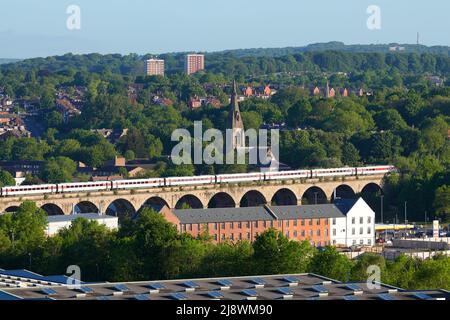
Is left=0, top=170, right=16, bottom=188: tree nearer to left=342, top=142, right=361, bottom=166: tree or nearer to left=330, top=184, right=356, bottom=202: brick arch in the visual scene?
left=330, top=184, right=356, bottom=202: brick arch

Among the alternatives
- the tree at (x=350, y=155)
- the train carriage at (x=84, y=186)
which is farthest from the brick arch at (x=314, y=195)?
the train carriage at (x=84, y=186)

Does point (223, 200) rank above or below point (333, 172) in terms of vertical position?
below

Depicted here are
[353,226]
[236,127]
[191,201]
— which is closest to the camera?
[353,226]

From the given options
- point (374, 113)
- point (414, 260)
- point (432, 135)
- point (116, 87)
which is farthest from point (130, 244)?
point (116, 87)

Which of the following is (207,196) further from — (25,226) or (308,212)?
(25,226)

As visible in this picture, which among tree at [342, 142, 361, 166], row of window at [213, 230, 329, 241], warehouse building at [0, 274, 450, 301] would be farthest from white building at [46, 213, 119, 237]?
tree at [342, 142, 361, 166]

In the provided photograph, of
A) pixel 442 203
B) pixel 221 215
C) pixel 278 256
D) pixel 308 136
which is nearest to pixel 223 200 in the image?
pixel 442 203
